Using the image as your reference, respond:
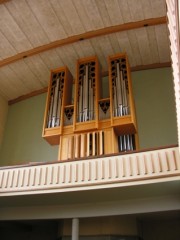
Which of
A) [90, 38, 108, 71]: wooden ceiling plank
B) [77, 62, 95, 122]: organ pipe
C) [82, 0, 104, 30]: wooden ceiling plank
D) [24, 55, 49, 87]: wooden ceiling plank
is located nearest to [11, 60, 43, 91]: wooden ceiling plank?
[24, 55, 49, 87]: wooden ceiling plank

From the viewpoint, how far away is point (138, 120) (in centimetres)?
791

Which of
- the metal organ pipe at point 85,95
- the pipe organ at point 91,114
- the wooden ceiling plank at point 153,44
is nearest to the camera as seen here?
the pipe organ at point 91,114

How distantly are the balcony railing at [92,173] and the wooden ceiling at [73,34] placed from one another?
3538 mm

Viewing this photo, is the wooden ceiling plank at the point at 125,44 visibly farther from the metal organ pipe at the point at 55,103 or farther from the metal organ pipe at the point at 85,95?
the metal organ pipe at the point at 55,103

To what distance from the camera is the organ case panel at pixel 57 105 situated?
722cm

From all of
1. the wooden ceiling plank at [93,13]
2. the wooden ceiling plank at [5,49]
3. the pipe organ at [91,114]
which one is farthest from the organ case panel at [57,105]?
the wooden ceiling plank at [93,13]

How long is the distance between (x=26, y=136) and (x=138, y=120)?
3.56 metres

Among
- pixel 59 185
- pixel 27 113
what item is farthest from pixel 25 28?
pixel 59 185

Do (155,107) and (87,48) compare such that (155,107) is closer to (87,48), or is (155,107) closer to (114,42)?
(114,42)

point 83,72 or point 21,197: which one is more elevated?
point 83,72

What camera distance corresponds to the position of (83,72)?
8047 millimetres

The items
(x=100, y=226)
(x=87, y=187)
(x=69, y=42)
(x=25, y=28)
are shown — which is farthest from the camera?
(x=69, y=42)

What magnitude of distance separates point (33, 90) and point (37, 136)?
166 centimetres

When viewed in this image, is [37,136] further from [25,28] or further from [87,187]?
[87,187]
